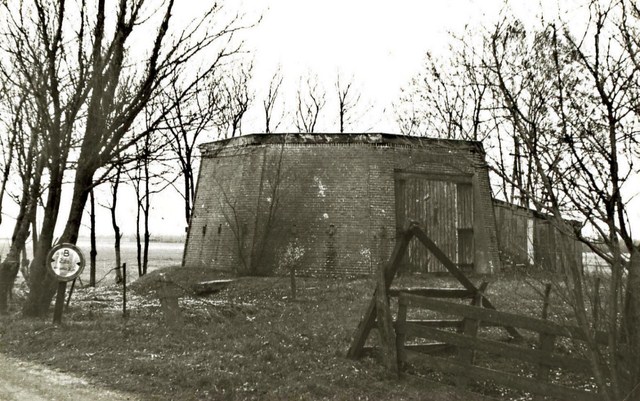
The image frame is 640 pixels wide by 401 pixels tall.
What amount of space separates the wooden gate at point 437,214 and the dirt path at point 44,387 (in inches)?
549

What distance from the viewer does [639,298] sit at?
5.00m

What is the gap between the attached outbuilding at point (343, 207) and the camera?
66.7 ft

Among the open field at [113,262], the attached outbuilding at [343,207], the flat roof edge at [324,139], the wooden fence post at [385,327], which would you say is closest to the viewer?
the wooden fence post at [385,327]

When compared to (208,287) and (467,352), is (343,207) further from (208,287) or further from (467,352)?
(467,352)

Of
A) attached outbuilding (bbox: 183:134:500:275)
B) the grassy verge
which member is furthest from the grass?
attached outbuilding (bbox: 183:134:500:275)

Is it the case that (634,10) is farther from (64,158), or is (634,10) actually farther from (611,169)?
(64,158)

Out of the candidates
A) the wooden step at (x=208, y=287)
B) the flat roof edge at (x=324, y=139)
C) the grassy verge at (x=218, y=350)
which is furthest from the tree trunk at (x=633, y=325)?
the flat roof edge at (x=324, y=139)

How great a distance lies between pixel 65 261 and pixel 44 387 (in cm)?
442

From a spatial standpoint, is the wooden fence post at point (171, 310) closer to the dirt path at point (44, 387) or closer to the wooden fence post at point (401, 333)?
the dirt path at point (44, 387)

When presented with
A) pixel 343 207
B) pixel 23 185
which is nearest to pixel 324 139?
pixel 343 207

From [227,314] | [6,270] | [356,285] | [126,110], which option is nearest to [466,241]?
[356,285]

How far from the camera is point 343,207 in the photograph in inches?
808

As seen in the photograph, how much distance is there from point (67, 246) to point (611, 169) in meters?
10.1

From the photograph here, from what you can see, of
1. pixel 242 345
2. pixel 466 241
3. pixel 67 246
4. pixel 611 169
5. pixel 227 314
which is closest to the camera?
pixel 611 169
